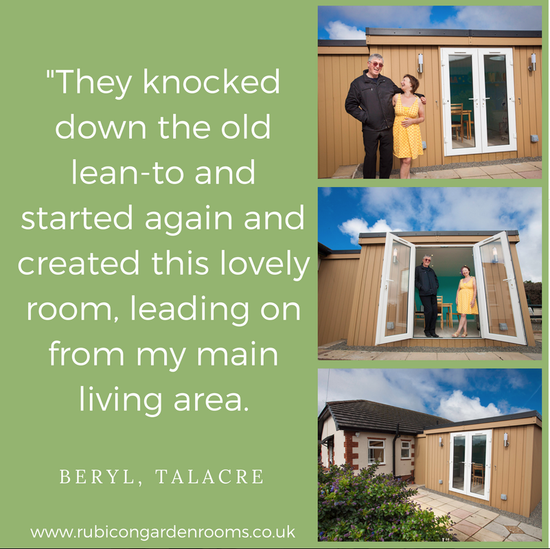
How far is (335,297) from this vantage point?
3.86m

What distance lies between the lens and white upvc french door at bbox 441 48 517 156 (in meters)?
3.86

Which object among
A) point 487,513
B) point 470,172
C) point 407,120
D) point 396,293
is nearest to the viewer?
point 407,120

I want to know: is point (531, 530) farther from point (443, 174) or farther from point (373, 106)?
point (373, 106)

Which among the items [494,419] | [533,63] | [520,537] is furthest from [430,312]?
[533,63]

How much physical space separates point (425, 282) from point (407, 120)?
1725 millimetres

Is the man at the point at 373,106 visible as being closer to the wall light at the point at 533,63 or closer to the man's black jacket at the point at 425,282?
the man's black jacket at the point at 425,282

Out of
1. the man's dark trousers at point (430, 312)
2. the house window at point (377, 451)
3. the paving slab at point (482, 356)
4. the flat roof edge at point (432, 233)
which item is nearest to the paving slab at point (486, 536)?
the house window at point (377, 451)

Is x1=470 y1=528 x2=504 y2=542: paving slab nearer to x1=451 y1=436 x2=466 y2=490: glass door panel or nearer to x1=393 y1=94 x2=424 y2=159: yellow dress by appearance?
x1=451 y1=436 x2=466 y2=490: glass door panel

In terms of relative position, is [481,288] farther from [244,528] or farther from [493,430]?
[244,528]

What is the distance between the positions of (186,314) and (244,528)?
1.53 metres

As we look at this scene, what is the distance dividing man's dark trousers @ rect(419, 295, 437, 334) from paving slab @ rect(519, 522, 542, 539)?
5.25 feet

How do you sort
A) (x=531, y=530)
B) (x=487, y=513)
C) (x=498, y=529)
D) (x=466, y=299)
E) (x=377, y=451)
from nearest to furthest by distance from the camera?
(x=531, y=530), (x=498, y=529), (x=377, y=451), (x=487, y=513), (x=466, y=299)

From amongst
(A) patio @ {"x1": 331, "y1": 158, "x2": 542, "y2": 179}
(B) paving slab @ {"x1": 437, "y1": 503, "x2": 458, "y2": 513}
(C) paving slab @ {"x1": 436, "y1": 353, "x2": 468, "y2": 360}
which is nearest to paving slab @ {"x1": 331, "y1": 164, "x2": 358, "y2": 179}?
(A) patio @ {"x1": 331, "y1": 158, "x2": 542, "y2": 179}

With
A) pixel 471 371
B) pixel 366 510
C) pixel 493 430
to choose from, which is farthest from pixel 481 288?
pixel 366 510
